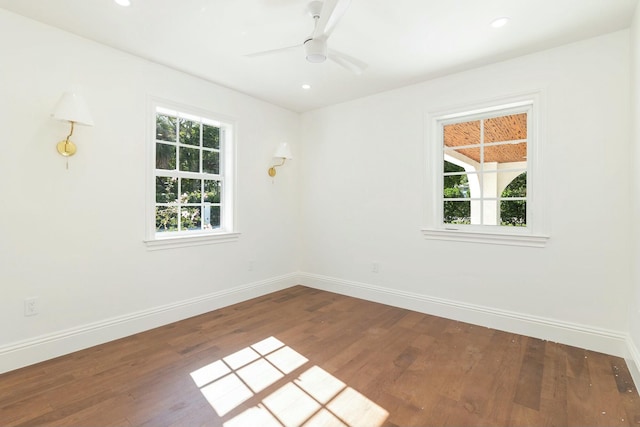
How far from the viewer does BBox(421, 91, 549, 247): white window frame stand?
282cm

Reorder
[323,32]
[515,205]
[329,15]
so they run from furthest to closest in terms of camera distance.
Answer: [515,205]
[323,32]
[329,15]

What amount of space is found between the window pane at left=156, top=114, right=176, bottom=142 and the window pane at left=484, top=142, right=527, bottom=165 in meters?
3.24

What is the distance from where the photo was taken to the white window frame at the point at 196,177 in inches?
119

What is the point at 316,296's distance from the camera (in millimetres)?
4105

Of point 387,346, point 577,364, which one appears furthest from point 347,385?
point 577,364

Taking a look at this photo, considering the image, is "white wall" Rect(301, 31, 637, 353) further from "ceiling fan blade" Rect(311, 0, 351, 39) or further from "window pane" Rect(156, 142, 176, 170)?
"window pane" Rect(156, 142, 176, 170)

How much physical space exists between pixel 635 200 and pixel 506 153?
105 cm

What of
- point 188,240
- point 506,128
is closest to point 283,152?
point 188,240

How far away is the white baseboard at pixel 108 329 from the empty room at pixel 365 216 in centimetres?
2

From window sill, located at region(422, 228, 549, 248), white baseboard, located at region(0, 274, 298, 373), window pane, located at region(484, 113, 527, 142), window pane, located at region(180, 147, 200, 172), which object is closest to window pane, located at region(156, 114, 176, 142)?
window pane, located at region(180, 147, 200, 172)

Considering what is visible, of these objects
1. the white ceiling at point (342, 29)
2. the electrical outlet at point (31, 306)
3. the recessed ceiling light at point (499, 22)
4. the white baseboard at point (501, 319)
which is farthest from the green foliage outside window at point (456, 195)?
the electrical outlet at point (31, 306)

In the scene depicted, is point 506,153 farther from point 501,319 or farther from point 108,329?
point 108,329

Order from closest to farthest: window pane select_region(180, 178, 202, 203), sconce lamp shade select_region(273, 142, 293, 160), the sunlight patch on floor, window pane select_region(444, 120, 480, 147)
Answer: the sunlight patch on floor, window pane select_region(444, 120, 480, 147), window pane select_region(180, 178, 202, 203), sconce lamp shade select_region(273, 142, 293, 160)

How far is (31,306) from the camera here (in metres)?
2.37
